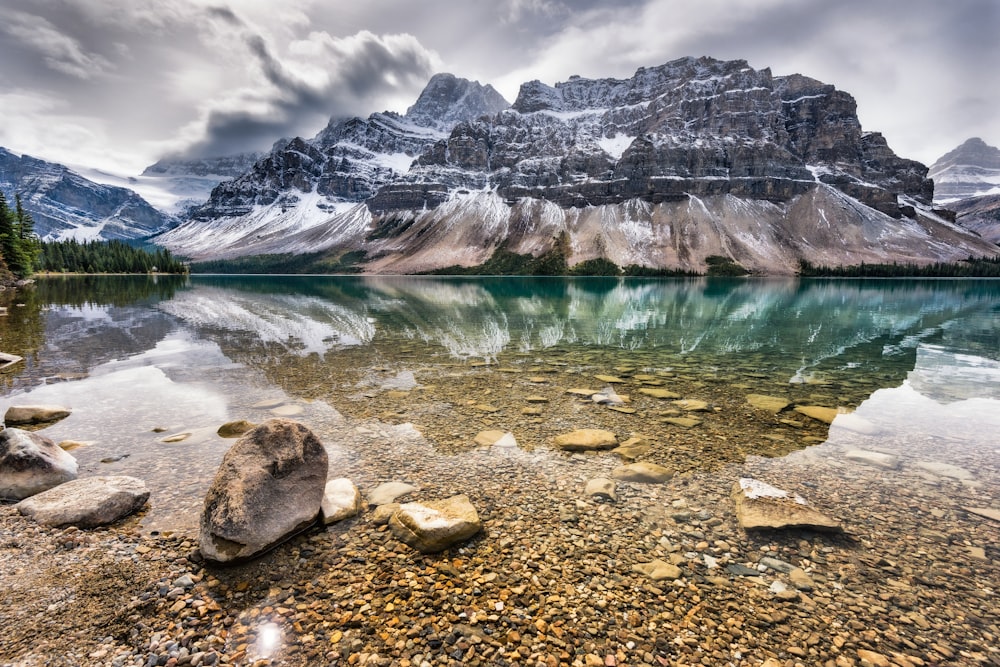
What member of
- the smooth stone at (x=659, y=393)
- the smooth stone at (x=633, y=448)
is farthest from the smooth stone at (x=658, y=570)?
the smooth stone at (x=659, y=393)

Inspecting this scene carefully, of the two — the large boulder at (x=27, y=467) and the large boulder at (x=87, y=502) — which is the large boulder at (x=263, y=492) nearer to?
the large boulder at (x=87, y=502)

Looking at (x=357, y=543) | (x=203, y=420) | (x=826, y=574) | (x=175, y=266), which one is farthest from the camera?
(x=175, y=266)

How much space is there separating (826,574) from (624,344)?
25918mm

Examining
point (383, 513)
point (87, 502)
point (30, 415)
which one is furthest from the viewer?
point (30, 415)

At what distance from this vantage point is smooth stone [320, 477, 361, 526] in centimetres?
966

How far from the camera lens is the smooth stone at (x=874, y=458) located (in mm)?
12857

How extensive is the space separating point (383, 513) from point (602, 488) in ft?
17.7

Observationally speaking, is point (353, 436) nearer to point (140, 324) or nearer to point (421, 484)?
point (421, 484)

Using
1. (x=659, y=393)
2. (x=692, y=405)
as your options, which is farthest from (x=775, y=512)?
(x=659, y=393)

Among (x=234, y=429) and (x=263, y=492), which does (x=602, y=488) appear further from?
(x=234, y=429)

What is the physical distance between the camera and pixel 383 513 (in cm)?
994

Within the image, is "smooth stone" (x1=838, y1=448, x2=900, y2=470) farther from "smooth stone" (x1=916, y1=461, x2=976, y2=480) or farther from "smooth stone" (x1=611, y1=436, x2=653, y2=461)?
"smooth stone" (x1=611, y1=436, x2=653, y2=461)

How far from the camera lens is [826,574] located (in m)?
8.07

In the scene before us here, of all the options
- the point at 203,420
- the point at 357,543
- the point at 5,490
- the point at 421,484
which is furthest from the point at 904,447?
the point at 5,490
